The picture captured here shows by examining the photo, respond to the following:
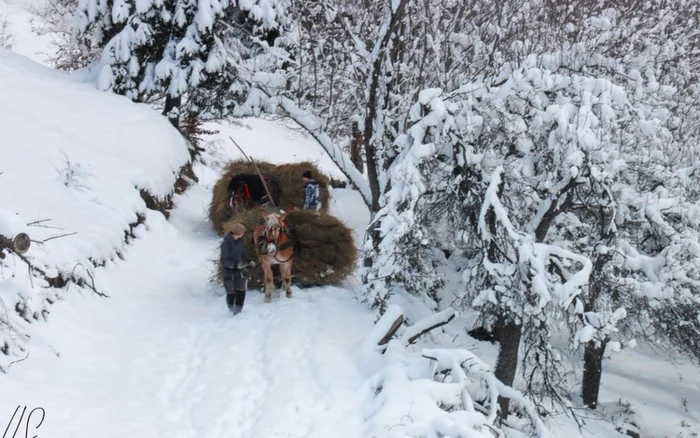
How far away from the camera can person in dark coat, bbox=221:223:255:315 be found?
1012cm

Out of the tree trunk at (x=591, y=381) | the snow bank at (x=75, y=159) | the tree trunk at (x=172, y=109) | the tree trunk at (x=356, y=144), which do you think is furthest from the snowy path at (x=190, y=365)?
the tree trunk at (x=356, y=144)

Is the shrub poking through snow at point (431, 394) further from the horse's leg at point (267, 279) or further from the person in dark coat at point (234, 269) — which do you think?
the horse's leg at point (267, 279)

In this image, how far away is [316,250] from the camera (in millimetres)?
11781

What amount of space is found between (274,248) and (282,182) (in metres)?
7.17

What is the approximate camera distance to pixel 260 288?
1182 cm

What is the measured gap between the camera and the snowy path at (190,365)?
20.7 ft

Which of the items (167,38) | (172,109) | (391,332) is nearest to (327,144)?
(391,332)

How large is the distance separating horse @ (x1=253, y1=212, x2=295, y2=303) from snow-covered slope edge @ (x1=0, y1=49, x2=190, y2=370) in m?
2.50

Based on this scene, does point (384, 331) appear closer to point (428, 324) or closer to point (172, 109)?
point (428, 324)

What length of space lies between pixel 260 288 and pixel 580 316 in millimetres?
5839

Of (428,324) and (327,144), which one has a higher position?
(327,144)

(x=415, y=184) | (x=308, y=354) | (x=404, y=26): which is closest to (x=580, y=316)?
(x=415, y=184)

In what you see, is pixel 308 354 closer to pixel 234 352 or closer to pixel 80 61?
pixel 234 352

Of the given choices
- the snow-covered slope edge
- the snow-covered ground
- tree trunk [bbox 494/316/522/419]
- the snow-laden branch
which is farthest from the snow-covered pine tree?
tree trunk [bbox 494/316/522/419]
